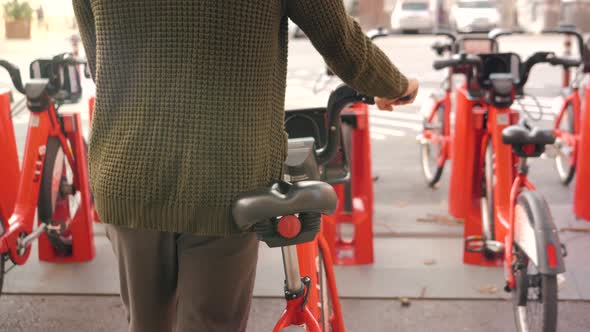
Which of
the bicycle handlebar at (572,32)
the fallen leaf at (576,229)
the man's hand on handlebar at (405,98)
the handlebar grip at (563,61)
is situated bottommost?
the fallen leaf at (576,229)

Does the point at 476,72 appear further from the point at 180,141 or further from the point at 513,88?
the point at 180,141

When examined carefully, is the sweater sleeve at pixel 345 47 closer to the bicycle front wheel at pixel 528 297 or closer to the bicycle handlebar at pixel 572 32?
the bicycle front wheel at pixel 528 297

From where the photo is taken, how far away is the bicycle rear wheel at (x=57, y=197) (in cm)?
446

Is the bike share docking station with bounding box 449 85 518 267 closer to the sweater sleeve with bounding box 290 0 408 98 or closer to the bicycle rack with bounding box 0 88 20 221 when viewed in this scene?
the sweater sleeve with bounding box 290 0 408 98

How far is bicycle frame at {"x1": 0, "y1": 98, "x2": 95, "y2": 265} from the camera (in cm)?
413

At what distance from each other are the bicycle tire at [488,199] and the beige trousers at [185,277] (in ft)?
7.99

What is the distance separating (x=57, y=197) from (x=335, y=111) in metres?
2.68

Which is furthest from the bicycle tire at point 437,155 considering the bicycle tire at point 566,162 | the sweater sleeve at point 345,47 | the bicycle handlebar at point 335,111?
the sweater sleeve at point 345,47

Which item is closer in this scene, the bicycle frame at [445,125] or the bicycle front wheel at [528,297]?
the bicycle front wheel at [528,297]

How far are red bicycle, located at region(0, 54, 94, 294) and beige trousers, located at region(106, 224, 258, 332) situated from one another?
87.1 inches

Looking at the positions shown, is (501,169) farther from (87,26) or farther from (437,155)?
(87,26)

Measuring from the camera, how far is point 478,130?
4.89 metres

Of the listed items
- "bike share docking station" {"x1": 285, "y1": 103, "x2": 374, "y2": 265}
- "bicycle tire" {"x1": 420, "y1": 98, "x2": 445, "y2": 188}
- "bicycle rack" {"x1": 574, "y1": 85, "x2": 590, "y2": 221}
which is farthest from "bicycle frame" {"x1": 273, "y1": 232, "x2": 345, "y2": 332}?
"bicycle tire" {"x1": 420, "y1": 98, "x2": 445, "y2": 188}

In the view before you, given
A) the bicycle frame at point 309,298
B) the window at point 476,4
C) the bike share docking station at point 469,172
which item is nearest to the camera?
the bicycle frame at point 309,298
